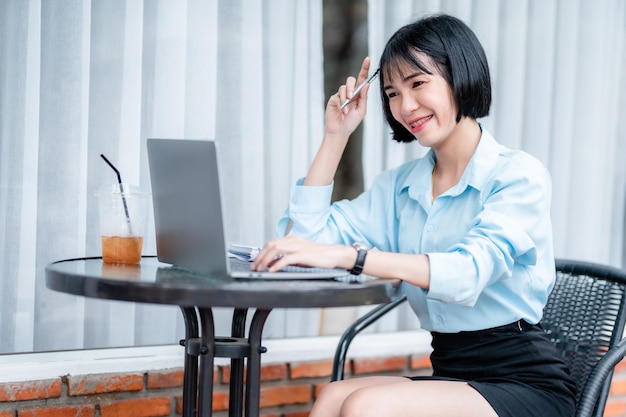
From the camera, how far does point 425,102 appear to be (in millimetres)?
1978

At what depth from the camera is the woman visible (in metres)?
1.70

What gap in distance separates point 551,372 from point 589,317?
13.6 inches

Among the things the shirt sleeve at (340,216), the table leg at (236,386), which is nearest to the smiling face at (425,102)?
the shirt sleeve at (340,216)

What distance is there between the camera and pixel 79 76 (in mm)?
2439

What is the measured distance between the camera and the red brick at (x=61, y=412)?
238cm

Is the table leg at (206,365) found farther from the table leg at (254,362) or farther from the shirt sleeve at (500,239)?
the shirt sleeve at (500,239)

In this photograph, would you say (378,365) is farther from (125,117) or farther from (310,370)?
(125,117)

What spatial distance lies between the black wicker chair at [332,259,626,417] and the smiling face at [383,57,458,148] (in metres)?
0.50

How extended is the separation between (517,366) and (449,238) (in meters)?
0.32

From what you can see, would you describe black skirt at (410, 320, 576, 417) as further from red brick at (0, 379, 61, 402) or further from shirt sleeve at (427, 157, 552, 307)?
red brick at (0, 379, 61, 402)

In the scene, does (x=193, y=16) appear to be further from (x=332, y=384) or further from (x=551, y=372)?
(x=551, y=372)

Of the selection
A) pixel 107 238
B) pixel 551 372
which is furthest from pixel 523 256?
pixel 107 238

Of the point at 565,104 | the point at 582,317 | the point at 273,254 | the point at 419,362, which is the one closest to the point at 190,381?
the point at 273,254

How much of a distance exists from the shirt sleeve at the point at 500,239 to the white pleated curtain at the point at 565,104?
105 centimetres
